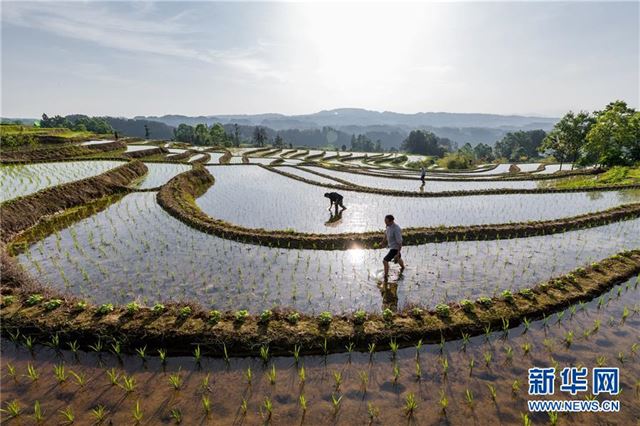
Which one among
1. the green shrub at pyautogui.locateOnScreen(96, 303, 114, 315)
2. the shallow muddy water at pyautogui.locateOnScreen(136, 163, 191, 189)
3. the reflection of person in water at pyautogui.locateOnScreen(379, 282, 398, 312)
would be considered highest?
the shallow muddy water at pyautogui.locateOnScreen(136, 163, 191, 189)

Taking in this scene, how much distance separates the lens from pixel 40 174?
22.3m

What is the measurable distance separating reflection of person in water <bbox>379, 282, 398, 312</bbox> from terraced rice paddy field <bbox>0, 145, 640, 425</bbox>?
5 cm

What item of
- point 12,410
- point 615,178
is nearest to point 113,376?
point 12,410

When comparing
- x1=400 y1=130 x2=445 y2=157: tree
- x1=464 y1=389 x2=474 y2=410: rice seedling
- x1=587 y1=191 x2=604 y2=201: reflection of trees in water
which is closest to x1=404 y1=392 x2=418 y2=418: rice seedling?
x1=464 y1=389 x2=474 y2=410: rice seedling

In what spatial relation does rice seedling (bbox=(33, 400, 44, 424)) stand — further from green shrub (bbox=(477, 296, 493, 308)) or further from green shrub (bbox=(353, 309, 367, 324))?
green shrub (bbox=(477, 296, 493, 308))

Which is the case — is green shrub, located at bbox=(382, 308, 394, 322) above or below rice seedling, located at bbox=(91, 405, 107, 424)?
above

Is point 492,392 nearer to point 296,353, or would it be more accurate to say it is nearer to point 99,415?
point 296,353

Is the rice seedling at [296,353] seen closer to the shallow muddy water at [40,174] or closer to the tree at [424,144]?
the shallow muddy water at [40,174]

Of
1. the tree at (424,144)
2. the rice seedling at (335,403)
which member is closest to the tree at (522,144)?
the tree at (424,144)

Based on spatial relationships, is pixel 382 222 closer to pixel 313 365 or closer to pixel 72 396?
pixel 313 365

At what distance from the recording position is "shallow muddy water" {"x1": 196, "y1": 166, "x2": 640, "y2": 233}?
50.2ft

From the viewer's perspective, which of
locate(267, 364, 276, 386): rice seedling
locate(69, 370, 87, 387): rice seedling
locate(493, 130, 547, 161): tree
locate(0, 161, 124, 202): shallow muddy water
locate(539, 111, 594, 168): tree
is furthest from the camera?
locate(493, 130, 547, 161): tree

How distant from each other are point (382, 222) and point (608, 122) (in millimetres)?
35856

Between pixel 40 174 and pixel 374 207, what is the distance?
23325mm
